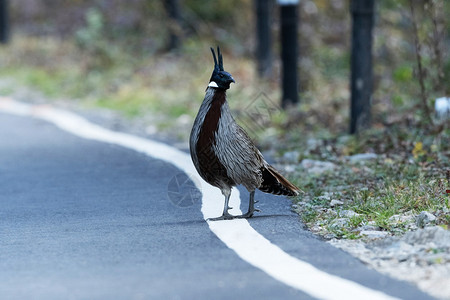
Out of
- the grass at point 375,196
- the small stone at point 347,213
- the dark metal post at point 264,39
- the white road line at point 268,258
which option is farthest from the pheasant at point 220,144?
the dark metal post at point 264,39

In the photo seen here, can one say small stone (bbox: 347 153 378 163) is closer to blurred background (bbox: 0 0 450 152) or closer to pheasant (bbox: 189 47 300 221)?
blurred background (bbox: 0 0 450 152)

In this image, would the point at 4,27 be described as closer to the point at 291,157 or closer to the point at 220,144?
the point at 291,157

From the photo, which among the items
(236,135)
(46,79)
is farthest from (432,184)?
(46,79)

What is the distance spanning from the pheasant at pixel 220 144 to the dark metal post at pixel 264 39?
1224cm

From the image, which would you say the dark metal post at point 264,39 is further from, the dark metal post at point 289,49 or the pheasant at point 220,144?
the pheasant at point 220,144

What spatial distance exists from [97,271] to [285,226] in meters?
1.82

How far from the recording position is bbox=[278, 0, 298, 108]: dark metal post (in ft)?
49.2

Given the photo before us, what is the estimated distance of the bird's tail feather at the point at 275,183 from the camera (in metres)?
7.04

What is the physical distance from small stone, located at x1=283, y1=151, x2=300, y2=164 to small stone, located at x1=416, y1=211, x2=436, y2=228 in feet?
13.7

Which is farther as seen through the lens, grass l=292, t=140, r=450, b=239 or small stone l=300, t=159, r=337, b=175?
small stone l=300, t=159, r=337, b=175

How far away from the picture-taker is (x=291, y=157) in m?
11.0

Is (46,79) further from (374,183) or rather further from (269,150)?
(374,183)

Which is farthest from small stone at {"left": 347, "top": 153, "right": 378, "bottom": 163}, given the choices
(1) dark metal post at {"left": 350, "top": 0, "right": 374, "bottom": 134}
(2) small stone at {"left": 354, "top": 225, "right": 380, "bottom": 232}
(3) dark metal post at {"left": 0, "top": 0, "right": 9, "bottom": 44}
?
(3) dark metal post at {"left": 0, "top": 0, "right": 9, "bottom": 44}

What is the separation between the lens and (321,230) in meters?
6.59
